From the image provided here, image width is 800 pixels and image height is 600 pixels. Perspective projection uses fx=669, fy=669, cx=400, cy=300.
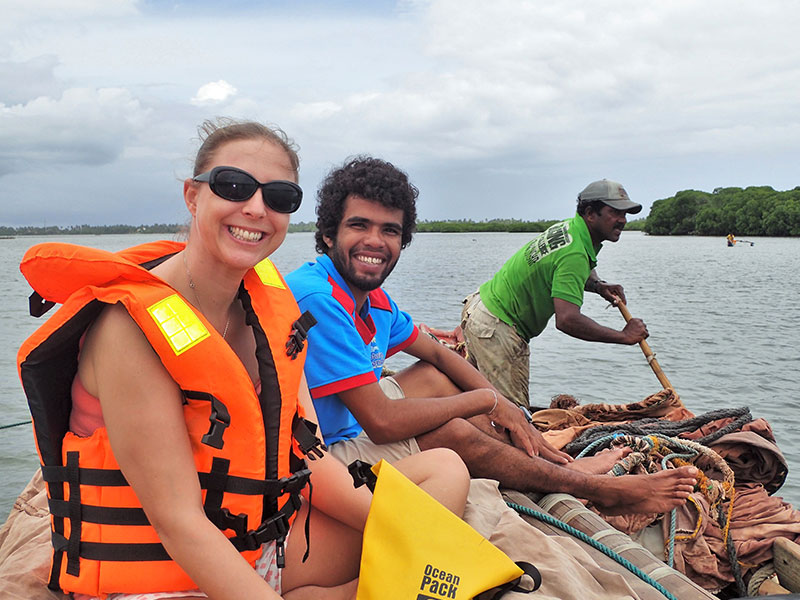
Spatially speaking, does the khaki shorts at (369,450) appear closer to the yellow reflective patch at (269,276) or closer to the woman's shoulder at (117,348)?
the yellow reflective patch at (269,276)

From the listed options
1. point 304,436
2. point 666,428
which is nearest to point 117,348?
point 304,436

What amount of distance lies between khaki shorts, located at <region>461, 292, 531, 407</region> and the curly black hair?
2.42 meters

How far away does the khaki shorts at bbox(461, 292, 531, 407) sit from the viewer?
5.50 meters

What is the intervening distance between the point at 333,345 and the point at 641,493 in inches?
68.1

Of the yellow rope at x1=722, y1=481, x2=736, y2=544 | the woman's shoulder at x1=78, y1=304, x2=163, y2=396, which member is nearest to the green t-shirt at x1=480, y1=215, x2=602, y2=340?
the yellow rope at x1=722, y1=481, x2=736, y2=544

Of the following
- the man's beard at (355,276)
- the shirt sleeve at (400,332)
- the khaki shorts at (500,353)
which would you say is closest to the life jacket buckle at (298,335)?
the man's beard at (355,276)

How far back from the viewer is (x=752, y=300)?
1956cm

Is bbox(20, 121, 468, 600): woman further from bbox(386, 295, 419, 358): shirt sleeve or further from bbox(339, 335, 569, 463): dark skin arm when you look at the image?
bbox(386, 295, 419, 358): shirt sleeve

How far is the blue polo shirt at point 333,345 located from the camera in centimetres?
275

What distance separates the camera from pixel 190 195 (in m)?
1.94

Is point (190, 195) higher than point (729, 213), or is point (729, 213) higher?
point (729, 213)

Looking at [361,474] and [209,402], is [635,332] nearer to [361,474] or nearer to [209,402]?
[361,474]

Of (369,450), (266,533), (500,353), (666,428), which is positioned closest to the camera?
(266,533)

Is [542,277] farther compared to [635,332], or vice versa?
[635,332]
